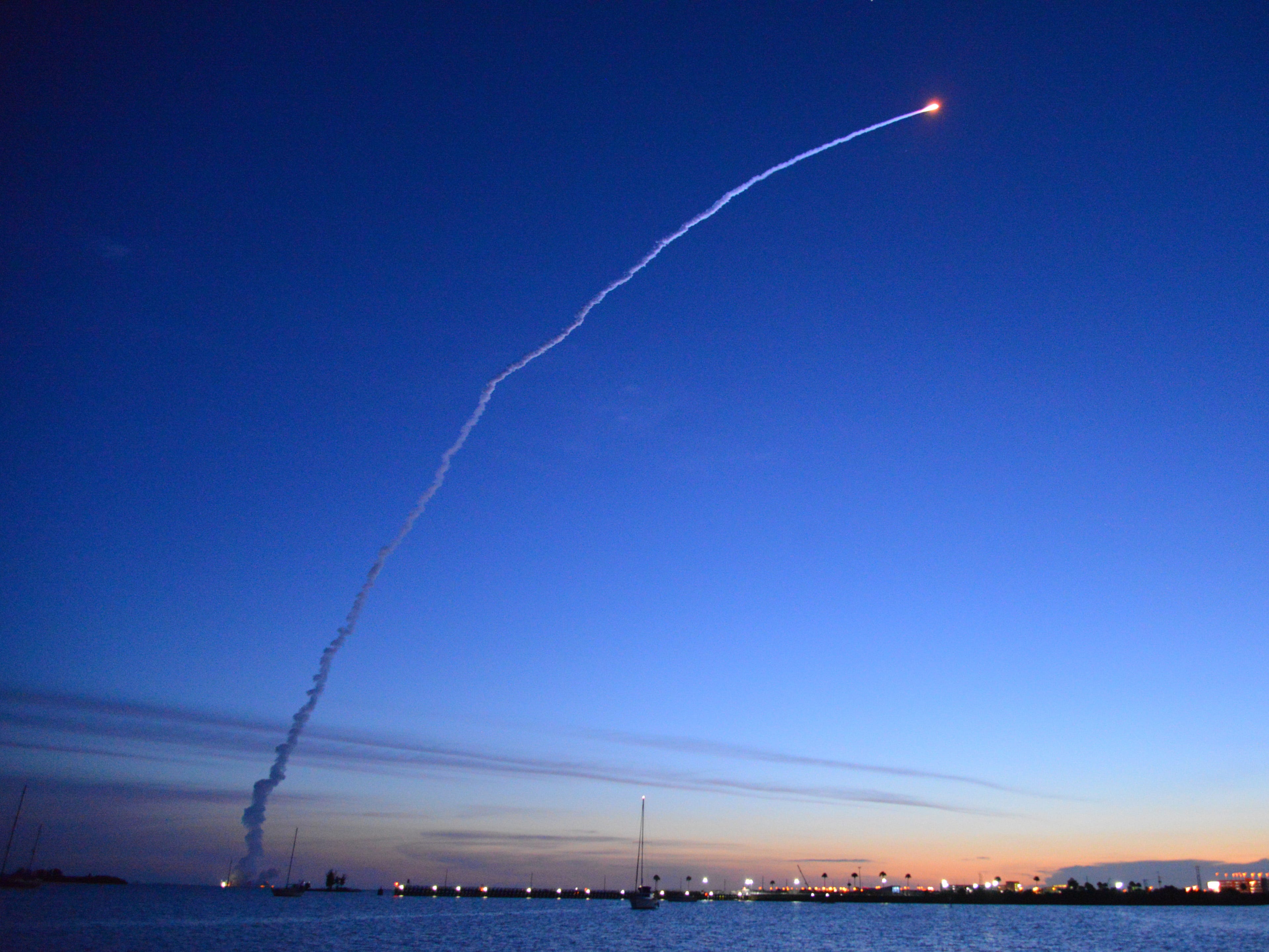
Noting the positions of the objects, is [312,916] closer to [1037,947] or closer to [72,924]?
[72,924]

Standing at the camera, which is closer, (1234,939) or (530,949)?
(530,949)

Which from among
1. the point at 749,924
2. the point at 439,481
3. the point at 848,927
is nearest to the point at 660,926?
the point at 749,924

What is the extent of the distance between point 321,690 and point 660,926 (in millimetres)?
123152

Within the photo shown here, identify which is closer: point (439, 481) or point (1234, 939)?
point (439, 481)

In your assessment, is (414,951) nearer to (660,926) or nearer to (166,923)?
(166,923)

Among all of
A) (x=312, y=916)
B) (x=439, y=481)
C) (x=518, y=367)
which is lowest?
(x=312, y=916)

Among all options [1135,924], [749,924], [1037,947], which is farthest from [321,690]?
[1135,924]

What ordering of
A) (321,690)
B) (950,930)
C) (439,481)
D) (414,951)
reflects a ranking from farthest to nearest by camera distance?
(950,930) → (414,951) → (321,690) → (439,481)

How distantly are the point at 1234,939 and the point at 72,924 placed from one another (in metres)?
184

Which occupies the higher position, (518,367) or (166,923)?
(518,367)

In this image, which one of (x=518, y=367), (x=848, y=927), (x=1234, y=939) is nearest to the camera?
(x=518, y=367)

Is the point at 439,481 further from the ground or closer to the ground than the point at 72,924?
further from the ground

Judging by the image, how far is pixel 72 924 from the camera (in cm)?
13575

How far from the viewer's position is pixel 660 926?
179m
